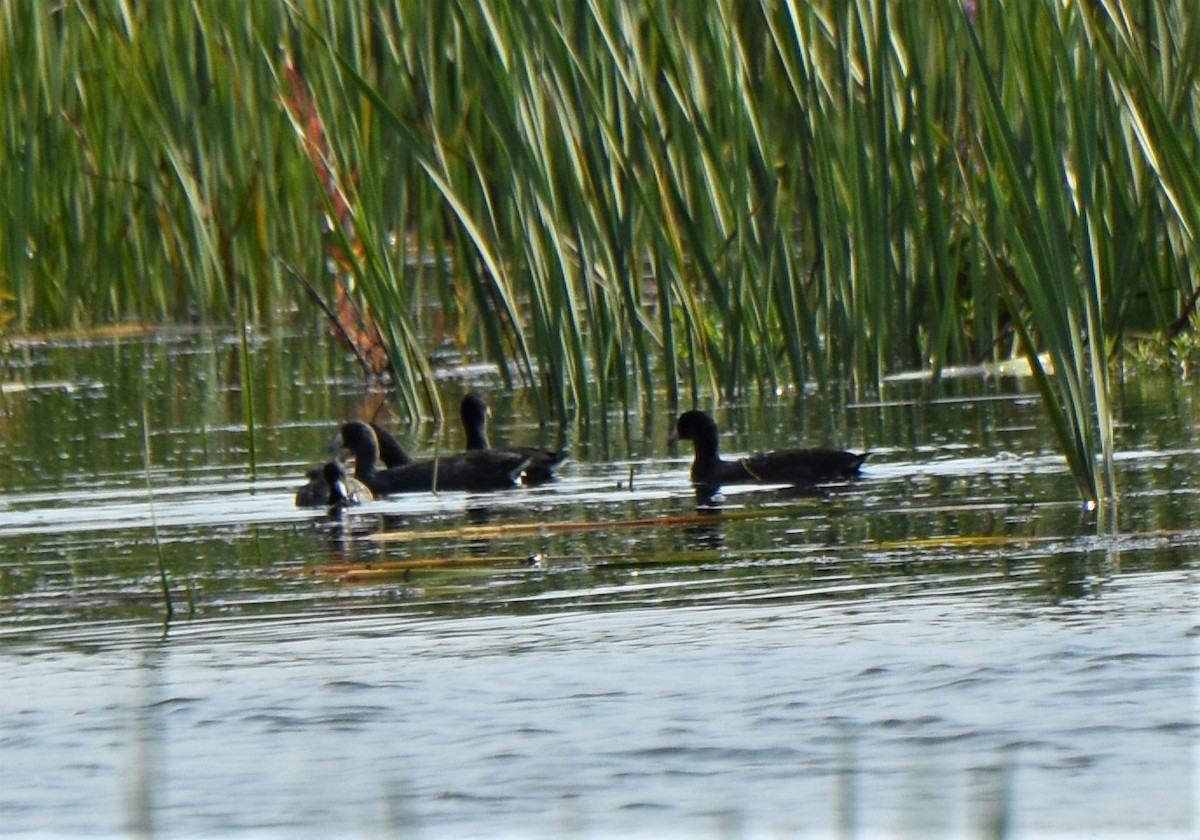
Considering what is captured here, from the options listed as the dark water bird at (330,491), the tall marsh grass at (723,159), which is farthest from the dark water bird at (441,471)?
the tall marsh grass at (723,159)

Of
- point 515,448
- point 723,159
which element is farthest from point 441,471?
point 723,159

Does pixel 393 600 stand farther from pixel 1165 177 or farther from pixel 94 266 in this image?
pixel 94 266

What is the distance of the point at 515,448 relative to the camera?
906 centimetres

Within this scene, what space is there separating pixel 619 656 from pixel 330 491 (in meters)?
3.63

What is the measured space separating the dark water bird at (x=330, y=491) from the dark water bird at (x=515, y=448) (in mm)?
599

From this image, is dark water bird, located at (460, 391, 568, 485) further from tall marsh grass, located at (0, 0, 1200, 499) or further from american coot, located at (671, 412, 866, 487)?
american coot, located at (671, 412, 866, 487)

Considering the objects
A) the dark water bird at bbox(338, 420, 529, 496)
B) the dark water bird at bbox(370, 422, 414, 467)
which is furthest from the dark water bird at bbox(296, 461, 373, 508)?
the dark water bird at bbox(370, 422, 414, 467)

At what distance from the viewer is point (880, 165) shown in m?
9.09

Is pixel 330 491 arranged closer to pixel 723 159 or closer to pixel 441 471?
pixel 441 471

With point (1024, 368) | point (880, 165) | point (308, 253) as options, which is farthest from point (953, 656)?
point (308, 253)

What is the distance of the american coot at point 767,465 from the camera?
820cm

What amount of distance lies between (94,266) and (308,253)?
2087 mm

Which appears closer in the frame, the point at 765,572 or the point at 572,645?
the point at 572,645

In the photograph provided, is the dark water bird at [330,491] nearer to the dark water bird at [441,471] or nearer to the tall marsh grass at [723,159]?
the dark water bird at [441,471]
